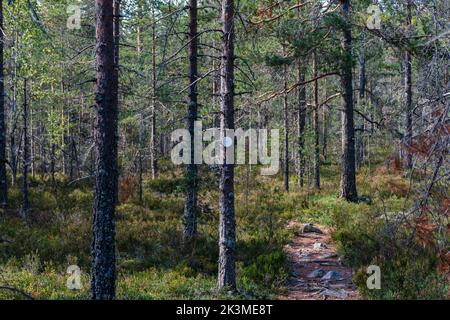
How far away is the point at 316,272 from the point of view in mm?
9688

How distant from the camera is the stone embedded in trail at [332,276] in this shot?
930 cm

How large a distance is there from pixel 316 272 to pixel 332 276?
0.42 metres

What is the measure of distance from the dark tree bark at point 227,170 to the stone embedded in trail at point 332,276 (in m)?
2.45

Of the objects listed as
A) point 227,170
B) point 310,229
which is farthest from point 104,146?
point 310,229

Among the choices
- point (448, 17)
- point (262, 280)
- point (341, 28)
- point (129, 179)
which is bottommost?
point (262, 280)

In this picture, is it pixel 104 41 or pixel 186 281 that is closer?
pixel 104 41

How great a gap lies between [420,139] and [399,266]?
16.3 ft

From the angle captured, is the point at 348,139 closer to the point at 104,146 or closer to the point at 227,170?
the point at 227,170

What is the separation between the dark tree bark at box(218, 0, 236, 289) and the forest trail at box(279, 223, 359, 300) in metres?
1.25

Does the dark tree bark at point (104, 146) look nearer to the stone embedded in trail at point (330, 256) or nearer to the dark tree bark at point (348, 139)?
the stone embedded in trail at point (330, 256)

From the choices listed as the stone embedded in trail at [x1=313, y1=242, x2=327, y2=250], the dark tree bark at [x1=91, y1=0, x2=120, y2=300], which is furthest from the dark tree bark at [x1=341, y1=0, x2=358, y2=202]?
the dark tree bark at [x1=91, y1=0, x2=120, y2=300]

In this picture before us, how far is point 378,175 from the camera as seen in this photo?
75.8 ft

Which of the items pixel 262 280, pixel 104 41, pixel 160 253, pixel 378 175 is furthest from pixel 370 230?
pixel 378 175

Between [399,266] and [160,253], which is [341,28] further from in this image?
[160,253]
